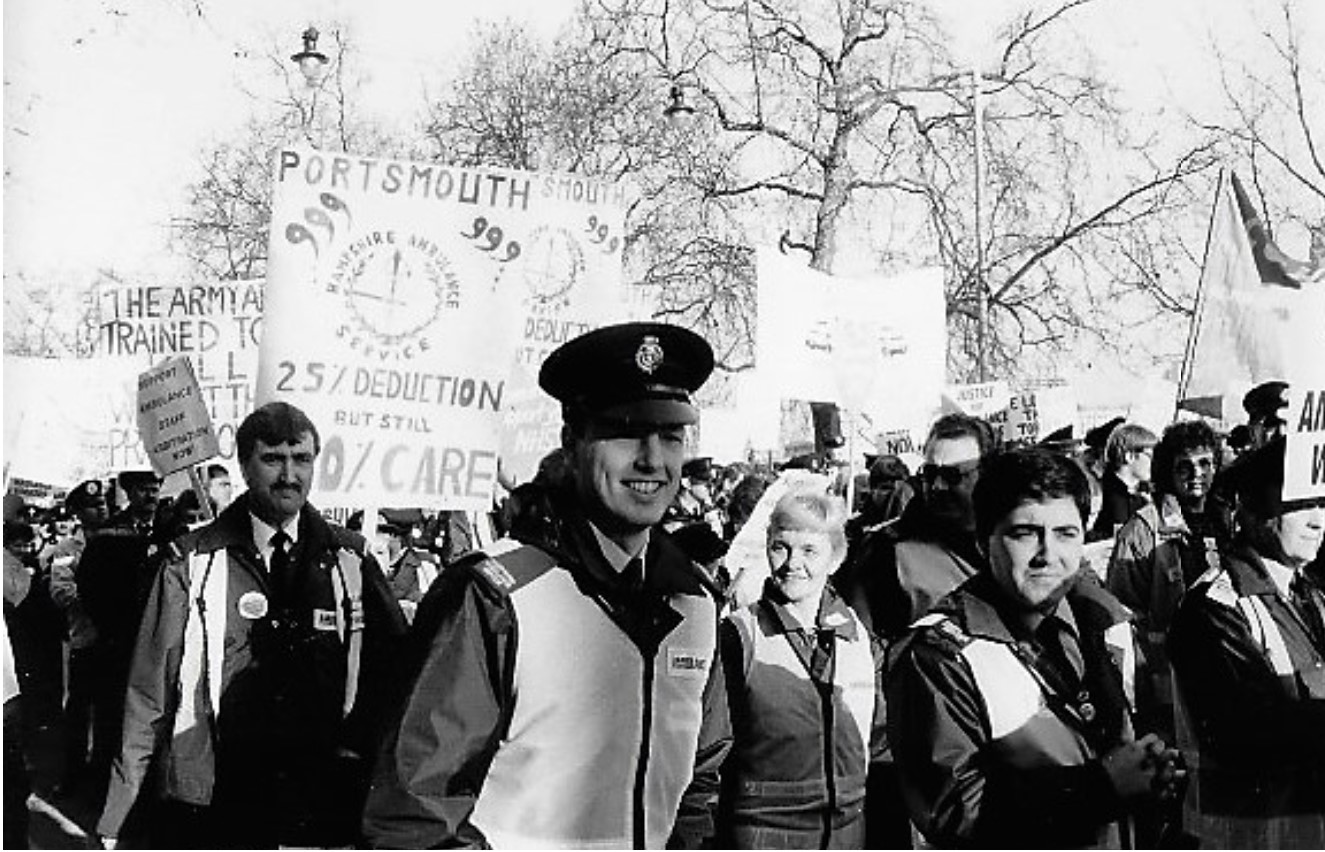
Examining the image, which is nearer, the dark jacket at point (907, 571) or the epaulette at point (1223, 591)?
the epaulette at point (1223, 591)

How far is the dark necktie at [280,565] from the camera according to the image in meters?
4.60

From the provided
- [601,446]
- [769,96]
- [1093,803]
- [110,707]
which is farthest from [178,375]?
[769,96]

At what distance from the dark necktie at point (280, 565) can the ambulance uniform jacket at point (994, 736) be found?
2002mm

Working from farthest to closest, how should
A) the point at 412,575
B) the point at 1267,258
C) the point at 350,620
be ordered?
1. the point at 412,575
2. the point at 1267,258
3. the point at 350,620

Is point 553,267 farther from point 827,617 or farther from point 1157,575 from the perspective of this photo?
point 1157,575

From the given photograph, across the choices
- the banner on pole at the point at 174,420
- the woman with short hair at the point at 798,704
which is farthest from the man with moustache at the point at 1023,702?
the banner on pole at the point at 174,420

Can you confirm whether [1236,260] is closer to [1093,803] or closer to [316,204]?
[316,204]

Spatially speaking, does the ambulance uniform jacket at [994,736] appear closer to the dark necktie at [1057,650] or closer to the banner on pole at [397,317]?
the dark necktie at [1057,650]

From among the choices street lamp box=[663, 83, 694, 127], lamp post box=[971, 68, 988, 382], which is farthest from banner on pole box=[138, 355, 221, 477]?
street lamp box=[663, 83, 694, 127]

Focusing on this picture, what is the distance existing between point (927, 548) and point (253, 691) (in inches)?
74.4

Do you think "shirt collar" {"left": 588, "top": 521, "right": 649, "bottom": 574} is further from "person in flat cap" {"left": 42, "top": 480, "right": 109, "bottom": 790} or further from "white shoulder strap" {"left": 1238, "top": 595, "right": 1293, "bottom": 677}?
"person in flat cap" {"left": 42, "top": 480, "right": 109, "bottom": 790}

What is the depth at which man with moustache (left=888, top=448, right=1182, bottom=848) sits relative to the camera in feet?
9.72

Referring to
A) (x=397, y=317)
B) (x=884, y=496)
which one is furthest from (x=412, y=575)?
(x=397, y=317)

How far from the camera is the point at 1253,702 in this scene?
3.78 metres
